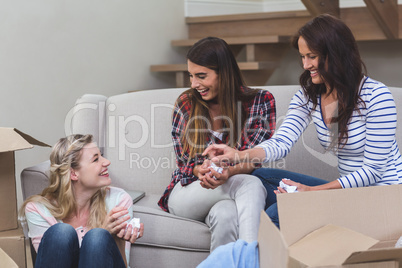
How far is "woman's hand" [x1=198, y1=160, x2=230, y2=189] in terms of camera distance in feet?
6.34

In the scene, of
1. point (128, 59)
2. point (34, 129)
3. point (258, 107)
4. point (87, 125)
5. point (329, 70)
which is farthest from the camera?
point (128, 59)

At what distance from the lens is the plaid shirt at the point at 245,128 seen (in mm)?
2172

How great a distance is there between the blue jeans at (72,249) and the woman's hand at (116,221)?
0.13 ft

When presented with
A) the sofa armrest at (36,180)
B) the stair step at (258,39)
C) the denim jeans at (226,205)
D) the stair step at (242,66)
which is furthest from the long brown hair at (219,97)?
the stair step at (258,39)

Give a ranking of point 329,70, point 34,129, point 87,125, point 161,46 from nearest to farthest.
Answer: point 329,70, point 87,125, point 34,129, point 161,46

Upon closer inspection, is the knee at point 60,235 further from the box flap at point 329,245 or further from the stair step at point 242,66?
the stair step at point 242,66

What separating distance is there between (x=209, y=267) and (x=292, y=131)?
2.70 feet

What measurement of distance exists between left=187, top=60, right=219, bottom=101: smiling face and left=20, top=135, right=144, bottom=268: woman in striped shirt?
459 mm

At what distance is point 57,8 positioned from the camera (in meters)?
3.28

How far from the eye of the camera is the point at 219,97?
2193mm

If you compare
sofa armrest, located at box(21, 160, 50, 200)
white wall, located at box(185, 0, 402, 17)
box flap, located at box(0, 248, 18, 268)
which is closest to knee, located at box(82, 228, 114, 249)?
box flap, located at box(0, 248, 18, 268)

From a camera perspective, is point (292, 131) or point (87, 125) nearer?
point (292, 131)

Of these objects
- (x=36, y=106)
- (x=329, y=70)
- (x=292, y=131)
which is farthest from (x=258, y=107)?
(x=36, y=106)

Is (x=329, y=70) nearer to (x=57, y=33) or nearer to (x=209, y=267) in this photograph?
(x=209, y=267)
